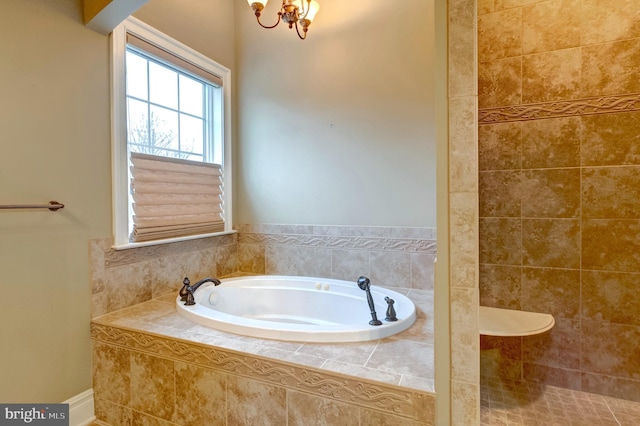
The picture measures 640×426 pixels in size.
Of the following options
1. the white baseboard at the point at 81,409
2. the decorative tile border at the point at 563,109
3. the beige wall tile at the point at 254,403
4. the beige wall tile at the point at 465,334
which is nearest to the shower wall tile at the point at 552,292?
the decorative tile border at the point at 563,109

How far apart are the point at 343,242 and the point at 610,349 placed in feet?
5.87

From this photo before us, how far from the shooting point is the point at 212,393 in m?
1.41

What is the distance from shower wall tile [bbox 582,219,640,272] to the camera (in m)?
1.79

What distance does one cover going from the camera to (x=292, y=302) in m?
2.43

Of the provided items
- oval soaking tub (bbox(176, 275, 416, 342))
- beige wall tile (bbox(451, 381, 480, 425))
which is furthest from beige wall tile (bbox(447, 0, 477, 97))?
oval soaking tub (bbox(176, 275, 416, 342))

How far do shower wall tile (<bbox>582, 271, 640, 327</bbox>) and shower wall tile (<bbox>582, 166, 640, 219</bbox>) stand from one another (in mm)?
362

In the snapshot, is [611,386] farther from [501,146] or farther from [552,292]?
[501,146]

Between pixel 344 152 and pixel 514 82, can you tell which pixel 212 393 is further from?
pixel 514 82

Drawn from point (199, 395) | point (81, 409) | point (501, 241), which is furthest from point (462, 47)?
point (81, 409)

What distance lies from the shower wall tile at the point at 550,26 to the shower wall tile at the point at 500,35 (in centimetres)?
4

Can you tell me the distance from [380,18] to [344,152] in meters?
1.05

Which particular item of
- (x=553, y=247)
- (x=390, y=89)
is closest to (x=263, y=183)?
(x=390, y=89)

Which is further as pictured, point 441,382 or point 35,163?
point 35,163

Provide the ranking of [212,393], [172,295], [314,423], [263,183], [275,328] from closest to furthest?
[314,423] → [212,393] → [275,328] → [172,295] → [263,183]
